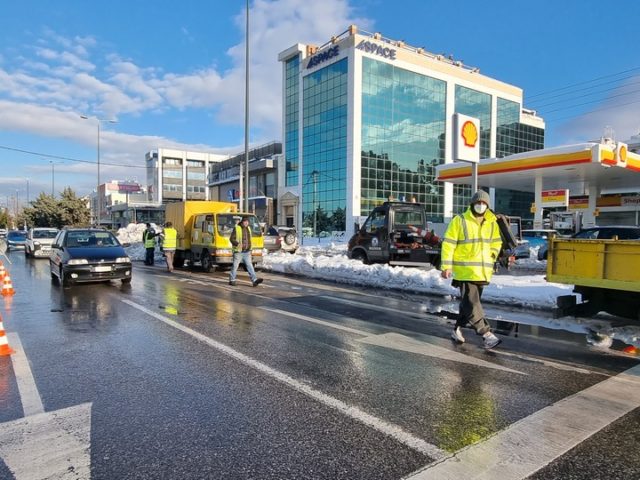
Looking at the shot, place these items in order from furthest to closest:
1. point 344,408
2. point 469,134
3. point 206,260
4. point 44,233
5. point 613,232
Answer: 1. point 44,233
2. point 206,260
3. point 613,232
4. point 469,134
5. point 344,408

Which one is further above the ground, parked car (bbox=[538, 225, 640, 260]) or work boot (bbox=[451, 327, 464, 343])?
parked car (bbox=[538, 225, 640, 260])

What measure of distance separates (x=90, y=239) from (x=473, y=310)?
36.7 feet

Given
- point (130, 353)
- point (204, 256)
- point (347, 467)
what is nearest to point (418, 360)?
point (347, 467)

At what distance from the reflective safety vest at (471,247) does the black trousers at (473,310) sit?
5.6 inches

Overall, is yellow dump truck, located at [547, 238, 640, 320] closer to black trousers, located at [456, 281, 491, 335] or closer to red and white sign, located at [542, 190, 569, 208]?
black trousers, located at [456, 281, 491, 335]

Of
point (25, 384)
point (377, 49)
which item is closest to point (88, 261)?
point (25, 384)

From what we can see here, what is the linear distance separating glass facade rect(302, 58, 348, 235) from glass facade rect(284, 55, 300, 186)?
2.02 m

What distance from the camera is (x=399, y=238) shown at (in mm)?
14336

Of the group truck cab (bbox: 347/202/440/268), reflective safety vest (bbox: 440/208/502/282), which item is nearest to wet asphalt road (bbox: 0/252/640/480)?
reflective safety vest (bbox: 440/208/502/282)

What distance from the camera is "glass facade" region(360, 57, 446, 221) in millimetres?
49906

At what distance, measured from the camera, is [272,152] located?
2576 inches

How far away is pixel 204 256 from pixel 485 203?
1226 cm

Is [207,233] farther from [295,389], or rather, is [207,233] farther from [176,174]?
[176,174]

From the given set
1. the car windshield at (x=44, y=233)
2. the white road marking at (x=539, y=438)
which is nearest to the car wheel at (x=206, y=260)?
the car windshield at (x=44, y=233)
